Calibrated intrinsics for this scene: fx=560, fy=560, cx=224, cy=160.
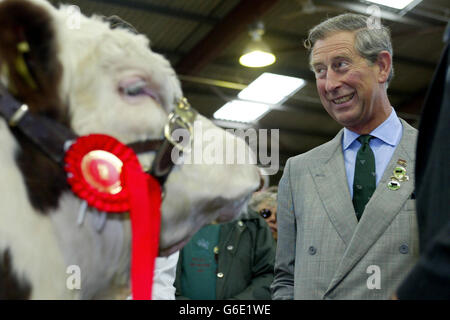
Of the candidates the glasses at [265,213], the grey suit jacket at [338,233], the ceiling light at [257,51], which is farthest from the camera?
the ceiling light at [257,51]

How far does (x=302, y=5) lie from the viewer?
8336 millimetres

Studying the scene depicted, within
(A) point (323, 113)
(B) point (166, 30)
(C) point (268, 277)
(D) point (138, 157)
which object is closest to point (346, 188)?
(D) point (138, 157)

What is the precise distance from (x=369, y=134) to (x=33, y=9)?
55.8 inches

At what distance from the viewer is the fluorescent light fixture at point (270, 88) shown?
36.6 feet

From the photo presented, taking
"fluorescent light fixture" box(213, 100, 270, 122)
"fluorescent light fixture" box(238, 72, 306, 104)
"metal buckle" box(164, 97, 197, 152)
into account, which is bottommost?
"metal buckle" box(164, 97, 197, 152)

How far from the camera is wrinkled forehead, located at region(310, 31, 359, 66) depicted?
92.6 inches

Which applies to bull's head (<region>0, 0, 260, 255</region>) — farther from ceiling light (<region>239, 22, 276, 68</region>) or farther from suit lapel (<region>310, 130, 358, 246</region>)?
ceiling light (<region>239, 22, 276, 68</region>)

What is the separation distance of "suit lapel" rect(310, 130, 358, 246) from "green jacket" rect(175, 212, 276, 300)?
141 cm

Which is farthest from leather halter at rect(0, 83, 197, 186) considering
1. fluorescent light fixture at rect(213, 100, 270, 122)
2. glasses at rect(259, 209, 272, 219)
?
fluorescent light fixture at rect(213, 100, 270, 122)

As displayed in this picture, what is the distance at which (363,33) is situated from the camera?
2383 mm

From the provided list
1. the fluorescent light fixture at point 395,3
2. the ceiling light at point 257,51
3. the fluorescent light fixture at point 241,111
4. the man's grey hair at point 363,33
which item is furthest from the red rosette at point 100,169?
the fluorescent light fixture at point 241,111

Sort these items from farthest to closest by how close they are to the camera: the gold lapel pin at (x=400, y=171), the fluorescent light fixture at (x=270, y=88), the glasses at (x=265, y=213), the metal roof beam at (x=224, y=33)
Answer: the fluorescent light fixture at (x=270, y=88)
the metal roof beam at (x=224, y=33)
the glasses at (x=265, y=213)
the gold lapel pin at (x=400, y=171)

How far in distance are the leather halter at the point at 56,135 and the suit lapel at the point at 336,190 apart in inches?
29.5

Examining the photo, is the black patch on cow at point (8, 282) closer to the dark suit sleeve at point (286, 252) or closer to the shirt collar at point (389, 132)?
the dark suit sleeve at point (286, 252)
